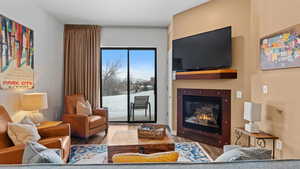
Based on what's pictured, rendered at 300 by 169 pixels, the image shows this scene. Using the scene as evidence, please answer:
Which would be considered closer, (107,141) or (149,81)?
(107,141)

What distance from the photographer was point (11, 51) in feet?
10.3

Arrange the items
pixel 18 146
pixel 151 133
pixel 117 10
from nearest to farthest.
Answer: pixel 18 146
pixel 151 133
pixel 117 10

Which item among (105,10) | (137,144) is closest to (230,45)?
(137,144)

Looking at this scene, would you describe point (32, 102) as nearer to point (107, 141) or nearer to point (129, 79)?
point (107, 141)

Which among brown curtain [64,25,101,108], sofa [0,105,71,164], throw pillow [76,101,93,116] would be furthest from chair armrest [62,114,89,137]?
brown curtain [64,25,101,108]

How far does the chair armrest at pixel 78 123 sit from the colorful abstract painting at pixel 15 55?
979 mm

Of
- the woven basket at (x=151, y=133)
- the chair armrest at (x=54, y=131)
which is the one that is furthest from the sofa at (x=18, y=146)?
the woven basket at (x=151, y=133)

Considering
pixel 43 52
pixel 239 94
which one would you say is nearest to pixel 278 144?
pixel 239 94

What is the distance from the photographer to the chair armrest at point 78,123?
4.09 meters

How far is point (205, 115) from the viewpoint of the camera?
164 inches

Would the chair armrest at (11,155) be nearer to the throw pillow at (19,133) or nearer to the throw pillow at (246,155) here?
the throw pillow at (19,133)

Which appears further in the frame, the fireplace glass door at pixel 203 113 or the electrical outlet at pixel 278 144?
the fireplace glass door at pixel 203 113

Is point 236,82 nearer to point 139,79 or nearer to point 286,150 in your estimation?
point 286,150

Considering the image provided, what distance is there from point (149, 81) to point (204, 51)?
2.22 metres
